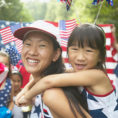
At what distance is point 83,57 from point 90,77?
0.79 feet

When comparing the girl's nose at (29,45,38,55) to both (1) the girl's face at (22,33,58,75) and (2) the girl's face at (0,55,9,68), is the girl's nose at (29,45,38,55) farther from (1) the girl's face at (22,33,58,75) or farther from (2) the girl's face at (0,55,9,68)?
(2) the girl's face at (0,55,9,68)

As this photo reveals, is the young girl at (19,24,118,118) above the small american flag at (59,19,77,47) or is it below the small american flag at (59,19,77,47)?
above

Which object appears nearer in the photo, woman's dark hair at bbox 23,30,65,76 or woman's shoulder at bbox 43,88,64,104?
woman's shoulder at bbox 43,88,64,104

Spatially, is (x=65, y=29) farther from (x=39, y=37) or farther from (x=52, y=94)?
(x=52, y=94)

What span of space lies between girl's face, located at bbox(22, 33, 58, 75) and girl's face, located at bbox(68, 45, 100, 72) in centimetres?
23

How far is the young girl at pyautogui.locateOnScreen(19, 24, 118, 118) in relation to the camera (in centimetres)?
176

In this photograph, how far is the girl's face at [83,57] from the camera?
195 centimetres

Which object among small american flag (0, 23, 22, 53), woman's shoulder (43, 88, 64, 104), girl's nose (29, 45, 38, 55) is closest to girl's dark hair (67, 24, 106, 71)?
girl's nose (29, 45, 38, 55)

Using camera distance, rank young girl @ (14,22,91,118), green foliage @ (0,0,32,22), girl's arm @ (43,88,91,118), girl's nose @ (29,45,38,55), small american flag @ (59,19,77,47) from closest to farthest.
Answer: girl's arm @ (43,88,91,118) → young girl @ (14,22,91,118) → girl's nose @ (29,45,38,55) → small american flag @ (59,19,77,47) → green foliage @ (0,0,32,22)

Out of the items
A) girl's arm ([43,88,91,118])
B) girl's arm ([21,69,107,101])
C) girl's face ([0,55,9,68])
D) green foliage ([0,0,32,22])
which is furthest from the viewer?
green foliage ([0,0,32,22])

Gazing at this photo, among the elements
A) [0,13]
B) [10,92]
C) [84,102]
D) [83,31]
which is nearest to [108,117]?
[84,102]

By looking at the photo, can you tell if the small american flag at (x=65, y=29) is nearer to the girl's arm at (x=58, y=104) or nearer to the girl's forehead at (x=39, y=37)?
the girl's forehead at (x=39, y=37)

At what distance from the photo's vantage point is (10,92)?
3.37m

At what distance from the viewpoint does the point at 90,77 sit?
1.78 meters
